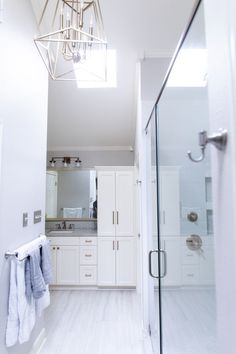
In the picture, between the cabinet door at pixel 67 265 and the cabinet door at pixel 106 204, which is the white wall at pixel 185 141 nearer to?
the cabinet door at pixel 106 204

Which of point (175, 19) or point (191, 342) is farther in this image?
point (175, 19)

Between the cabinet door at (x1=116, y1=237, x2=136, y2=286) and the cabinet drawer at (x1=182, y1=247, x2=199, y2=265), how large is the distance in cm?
219

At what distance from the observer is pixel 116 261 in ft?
12.7

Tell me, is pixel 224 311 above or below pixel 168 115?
below

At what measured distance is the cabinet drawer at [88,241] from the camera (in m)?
3.90

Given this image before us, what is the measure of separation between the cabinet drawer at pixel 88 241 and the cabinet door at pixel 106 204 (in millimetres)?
146

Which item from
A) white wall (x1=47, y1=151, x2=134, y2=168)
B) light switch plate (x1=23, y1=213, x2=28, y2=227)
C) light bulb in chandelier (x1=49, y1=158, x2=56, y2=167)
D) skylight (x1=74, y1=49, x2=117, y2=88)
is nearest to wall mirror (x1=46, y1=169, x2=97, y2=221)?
light bulb in chandelier (x1=49, y1=158, x2=56, y2=167)

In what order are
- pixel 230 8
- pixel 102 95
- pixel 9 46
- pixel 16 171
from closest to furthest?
pixel 230 8, pixel 9 46, pixel 16 171, pixel 102 95

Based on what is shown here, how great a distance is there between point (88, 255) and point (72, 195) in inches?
45.1

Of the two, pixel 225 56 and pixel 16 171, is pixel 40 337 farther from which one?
pixel 225 56

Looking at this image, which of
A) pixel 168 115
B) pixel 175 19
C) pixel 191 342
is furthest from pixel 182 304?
pixel 175 19

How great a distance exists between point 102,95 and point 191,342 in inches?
119

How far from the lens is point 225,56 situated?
1.83 ft

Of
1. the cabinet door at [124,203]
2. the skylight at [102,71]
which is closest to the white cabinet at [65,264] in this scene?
the cabinet door at [124,203]
